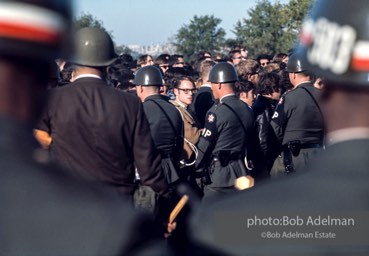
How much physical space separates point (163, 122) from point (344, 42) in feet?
22.2

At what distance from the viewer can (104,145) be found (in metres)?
5.77

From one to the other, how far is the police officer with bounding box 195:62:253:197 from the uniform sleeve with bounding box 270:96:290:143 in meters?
0.42

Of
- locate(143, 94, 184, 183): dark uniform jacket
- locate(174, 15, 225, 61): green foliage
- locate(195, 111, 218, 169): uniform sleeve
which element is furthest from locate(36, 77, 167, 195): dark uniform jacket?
locate(174, 15, 225, 61): green foliage

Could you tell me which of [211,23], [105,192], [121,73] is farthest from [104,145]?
[211,23]

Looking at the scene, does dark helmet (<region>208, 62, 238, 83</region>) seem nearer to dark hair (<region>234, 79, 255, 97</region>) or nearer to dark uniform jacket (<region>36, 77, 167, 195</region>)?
dark hair (<region>234, 79, 255, 97</region>)

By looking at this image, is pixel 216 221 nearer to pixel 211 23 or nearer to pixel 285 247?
pixel 285 247

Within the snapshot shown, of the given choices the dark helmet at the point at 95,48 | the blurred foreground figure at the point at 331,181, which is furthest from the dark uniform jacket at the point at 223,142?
the blurred foreground figure at the point at 331,181

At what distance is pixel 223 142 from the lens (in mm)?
9195

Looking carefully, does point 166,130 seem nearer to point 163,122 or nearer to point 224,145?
point 163,122

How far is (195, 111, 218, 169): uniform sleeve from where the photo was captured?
29.9 feet

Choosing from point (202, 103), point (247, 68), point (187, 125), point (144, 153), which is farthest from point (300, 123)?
point (144, 153)

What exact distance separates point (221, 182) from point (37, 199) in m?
7.59

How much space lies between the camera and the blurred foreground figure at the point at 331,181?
6.55 ft

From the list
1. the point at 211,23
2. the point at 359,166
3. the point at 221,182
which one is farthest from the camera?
the point at 211,23
